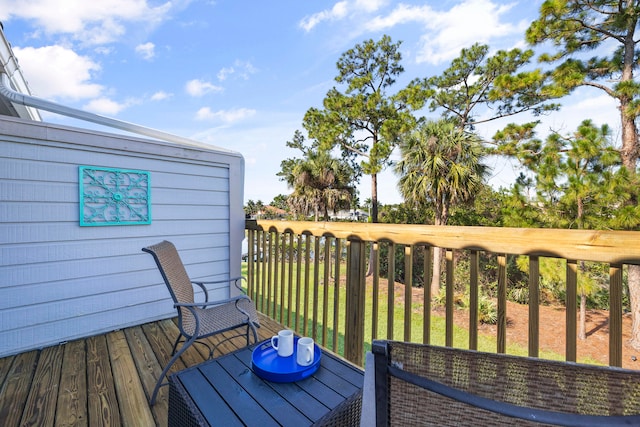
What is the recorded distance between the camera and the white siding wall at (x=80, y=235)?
7.64 feet

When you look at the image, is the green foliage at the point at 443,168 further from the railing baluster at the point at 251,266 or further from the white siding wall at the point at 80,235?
the white siding wall at the point at 80,235

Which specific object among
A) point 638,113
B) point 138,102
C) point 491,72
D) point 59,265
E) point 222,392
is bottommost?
point 222,392

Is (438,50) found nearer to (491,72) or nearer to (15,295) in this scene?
(491,72)

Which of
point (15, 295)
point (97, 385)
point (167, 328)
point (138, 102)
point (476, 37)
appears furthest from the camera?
point (476, 37)

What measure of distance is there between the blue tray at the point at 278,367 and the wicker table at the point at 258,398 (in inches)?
0.8

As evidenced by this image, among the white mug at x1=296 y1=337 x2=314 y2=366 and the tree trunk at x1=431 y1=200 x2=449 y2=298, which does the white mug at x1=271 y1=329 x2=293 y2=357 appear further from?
the tree trunk at x1=431 y1=200 x2=449 y2=298

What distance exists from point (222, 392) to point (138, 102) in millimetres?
8998

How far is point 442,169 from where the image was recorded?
30.3ft

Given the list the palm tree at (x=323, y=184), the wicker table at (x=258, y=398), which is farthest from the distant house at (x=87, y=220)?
the palm tree at (x=323, y=184)

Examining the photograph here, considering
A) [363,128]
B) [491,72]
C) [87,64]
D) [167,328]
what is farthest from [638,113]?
[87,64]

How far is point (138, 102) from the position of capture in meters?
7.86

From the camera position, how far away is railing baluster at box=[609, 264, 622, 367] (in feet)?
3.46

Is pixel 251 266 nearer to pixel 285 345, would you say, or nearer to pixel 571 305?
pixel 285 345

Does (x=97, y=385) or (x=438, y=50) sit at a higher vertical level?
(x=438, y=50)
